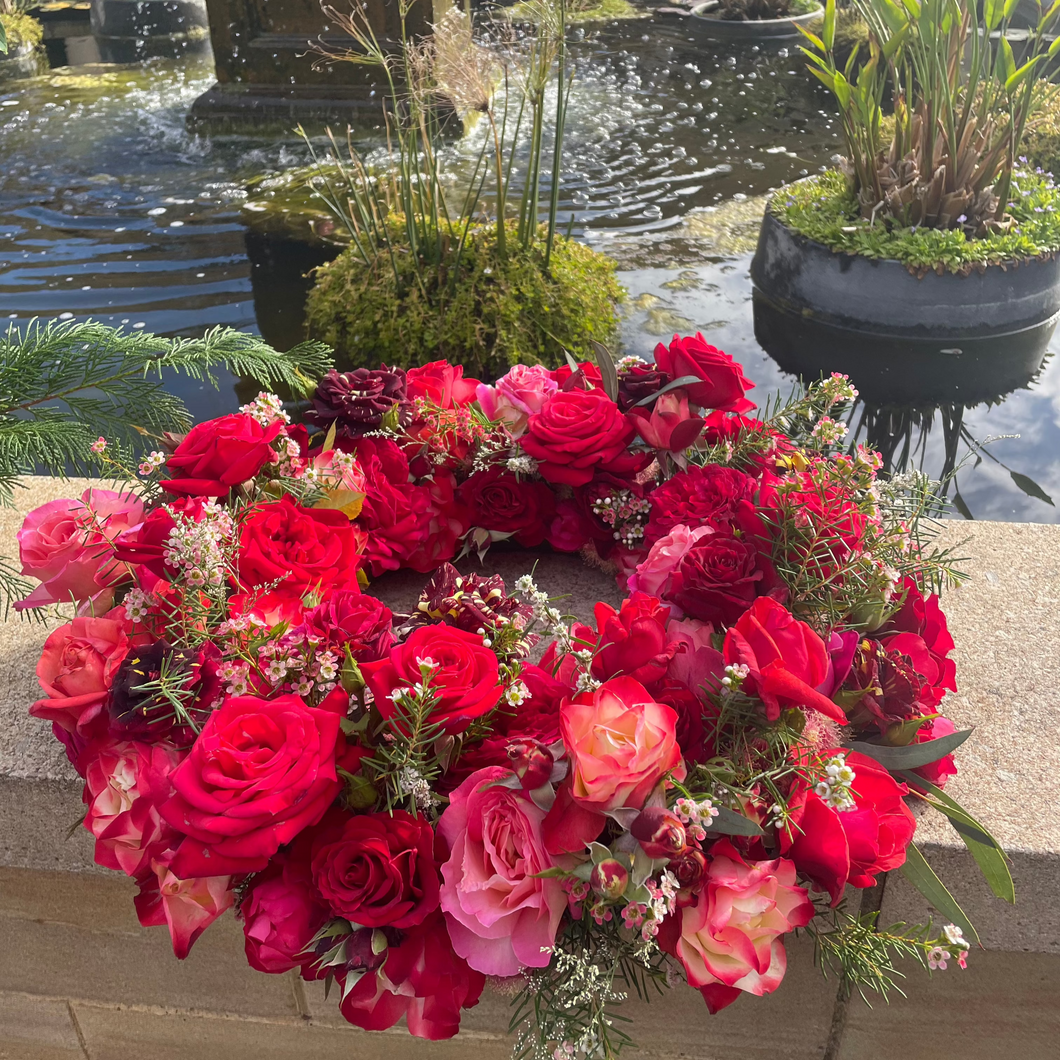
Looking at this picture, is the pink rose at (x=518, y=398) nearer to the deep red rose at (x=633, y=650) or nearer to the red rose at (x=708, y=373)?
the red rose at (x=708, y=373)

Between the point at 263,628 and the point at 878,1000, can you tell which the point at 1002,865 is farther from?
the point at 263,628

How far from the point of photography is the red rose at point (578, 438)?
1.33 meters

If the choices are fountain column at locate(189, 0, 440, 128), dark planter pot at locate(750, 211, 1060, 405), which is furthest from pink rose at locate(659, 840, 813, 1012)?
fountain column at locate(189, 0, 440, 128)

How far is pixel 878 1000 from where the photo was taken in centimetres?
123

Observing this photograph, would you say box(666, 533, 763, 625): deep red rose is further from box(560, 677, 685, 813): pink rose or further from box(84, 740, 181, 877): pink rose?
box(84, 740, 181, 877): pink rose

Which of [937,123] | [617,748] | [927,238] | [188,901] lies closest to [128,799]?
[188,901]

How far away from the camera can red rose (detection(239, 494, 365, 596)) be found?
1.12 m

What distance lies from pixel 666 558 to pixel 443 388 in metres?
0.53

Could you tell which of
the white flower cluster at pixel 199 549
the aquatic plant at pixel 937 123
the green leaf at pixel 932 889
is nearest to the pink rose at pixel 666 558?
the green leaf at pixel 932 889

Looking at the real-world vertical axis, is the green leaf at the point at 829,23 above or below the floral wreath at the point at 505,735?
above

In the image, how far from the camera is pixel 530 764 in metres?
0.85

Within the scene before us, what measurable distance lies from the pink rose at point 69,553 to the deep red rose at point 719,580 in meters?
0.72

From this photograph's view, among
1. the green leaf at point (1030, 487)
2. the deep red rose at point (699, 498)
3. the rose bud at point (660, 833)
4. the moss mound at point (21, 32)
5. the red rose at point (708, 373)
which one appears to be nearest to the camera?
the rose bud at point (660, 833)

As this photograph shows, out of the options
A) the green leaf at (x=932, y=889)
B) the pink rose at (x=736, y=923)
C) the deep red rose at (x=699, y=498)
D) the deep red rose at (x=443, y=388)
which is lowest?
the green leaf at (x=932, y=889)
